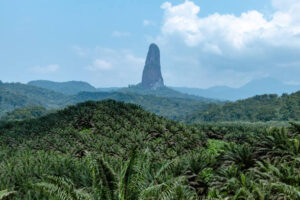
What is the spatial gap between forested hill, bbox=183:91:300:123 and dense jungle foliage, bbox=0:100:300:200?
2620 inches

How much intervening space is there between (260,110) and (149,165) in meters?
101

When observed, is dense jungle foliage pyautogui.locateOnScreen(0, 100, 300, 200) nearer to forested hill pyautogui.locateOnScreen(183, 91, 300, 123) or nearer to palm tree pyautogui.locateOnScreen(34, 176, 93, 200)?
palm tree pyautogui.locateOnScreen(34, 176, 93, 200)

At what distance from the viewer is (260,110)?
10369 cm

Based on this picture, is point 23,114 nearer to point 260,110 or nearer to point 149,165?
point 260,110

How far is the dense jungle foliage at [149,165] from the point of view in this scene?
8.17 m

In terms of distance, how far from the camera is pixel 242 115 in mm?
110812

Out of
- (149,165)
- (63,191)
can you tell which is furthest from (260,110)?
(63,191)

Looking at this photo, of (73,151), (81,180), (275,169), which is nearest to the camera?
(275,169)

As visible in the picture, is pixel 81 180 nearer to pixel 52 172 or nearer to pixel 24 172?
pixel 52 172

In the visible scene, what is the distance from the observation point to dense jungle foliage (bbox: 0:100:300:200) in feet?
26.8

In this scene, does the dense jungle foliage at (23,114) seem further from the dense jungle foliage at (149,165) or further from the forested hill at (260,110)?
the forested hill at (260,110)

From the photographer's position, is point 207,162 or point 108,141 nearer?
point 207,162

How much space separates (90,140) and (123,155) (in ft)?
29.8

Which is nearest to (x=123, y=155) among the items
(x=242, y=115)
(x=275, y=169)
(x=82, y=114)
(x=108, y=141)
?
(x=108, y=141)
